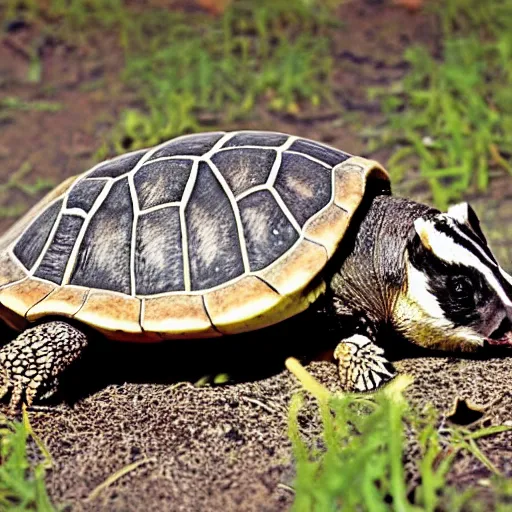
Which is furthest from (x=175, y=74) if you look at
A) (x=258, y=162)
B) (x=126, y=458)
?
(x=126, y=458)

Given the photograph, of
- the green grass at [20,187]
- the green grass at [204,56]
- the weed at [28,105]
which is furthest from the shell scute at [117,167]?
the weed at [28,105]

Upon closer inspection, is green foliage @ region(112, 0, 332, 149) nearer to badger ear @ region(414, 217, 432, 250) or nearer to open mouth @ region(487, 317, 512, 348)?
badger ear @ region(414, 217, 432, 250)

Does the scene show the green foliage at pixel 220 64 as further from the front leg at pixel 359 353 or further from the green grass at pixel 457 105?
the front leg at pixel 359 353

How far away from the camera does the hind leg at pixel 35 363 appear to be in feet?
9.86

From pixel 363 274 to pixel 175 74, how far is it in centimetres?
346

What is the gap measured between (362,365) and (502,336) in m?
0.55

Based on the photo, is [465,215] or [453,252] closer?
[453,252]

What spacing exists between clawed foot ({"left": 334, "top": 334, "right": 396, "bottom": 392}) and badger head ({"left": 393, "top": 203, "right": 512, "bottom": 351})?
0.19 metres

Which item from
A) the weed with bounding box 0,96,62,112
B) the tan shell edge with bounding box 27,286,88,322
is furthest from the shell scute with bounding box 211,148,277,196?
the weed with bounding box 0,96,62,112

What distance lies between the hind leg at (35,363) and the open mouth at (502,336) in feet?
5.33

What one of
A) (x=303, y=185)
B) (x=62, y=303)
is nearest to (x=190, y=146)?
(x=303, y=185)

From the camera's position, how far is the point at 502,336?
300 centimetres

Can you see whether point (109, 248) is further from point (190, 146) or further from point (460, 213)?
point (460, 213)

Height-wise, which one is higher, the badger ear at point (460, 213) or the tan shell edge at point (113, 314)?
the badger ear at point (460, 213)
